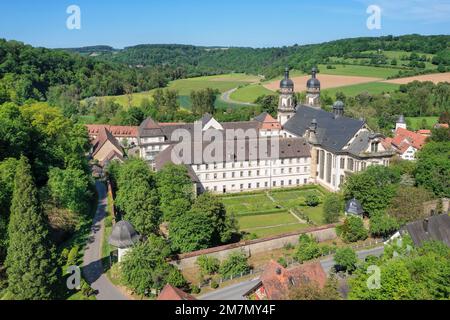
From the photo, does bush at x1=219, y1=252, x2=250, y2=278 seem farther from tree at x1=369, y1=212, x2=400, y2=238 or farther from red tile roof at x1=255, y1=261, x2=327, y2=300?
tree at x1=369, y1=212, x2=400, y2=238

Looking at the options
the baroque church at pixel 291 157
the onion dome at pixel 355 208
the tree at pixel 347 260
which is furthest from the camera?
the baroque church at pixel 291 157

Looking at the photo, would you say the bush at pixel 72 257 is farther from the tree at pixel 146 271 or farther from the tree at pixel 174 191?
the tree at pixel 174 191

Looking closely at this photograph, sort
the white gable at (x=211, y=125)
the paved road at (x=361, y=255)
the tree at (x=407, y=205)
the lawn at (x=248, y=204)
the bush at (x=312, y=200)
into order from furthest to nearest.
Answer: the white gable at (x=211, y=125), the bush at (x=312, y=200), the lawn at (x=248, y=204), the tree at (x=407, y=205), the paved road at (x=361, y=255)

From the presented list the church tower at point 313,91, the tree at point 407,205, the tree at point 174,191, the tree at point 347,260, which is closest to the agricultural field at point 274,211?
the tree at point 174,191

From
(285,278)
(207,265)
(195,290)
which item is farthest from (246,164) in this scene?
(285,278)

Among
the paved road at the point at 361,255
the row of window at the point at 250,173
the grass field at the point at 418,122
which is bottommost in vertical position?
the paved road at the point at 361,255
